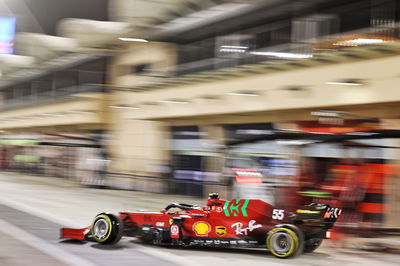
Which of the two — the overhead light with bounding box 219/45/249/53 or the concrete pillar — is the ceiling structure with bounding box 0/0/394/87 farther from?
the concrete pillar

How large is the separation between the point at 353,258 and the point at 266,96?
11.2m

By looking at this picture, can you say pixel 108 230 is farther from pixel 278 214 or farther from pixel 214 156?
pixel 214 156

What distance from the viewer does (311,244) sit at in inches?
449

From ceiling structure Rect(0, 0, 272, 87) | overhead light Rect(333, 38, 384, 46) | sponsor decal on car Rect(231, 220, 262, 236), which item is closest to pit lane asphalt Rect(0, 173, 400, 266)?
sponsor decal on car Rect(231, 220, 262, 236)

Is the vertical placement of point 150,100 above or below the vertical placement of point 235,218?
above

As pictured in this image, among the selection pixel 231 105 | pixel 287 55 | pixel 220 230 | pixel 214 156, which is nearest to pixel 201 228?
pixel 220 230

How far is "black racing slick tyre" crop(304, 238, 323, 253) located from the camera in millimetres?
11306

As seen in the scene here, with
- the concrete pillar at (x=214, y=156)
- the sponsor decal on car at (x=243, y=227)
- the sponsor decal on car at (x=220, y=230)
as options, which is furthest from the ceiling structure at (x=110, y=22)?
the sponsor decal on car at (x=220, y=230)

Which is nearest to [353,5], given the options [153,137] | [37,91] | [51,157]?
[153,137]

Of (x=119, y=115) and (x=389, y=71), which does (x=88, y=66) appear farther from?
(x=389, y=71)

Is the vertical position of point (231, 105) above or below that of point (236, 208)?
above

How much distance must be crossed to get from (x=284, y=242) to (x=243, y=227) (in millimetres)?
798

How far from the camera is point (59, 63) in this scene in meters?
49.1

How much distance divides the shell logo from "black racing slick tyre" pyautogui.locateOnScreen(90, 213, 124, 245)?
1431mm
